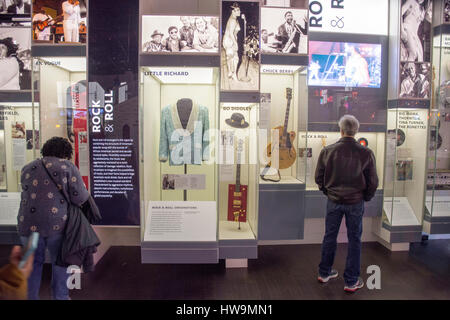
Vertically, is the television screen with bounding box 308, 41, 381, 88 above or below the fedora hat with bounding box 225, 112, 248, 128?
above

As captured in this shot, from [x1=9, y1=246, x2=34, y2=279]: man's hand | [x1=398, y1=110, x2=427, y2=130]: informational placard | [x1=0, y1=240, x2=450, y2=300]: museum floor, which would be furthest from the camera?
[x1=398, y1=110, x2=427, y2=130]: informational placard

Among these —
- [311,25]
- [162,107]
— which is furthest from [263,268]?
[311,25]

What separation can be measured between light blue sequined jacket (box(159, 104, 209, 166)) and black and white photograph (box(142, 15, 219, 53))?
63cm

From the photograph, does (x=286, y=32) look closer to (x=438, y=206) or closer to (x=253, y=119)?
(x=253, y=119)

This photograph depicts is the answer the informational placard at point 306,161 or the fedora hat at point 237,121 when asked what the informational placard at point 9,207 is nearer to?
the fedora hat at point 237,121

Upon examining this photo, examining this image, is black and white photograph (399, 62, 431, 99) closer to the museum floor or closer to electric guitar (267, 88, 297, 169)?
electric guitar (267, 88, 297, 169)

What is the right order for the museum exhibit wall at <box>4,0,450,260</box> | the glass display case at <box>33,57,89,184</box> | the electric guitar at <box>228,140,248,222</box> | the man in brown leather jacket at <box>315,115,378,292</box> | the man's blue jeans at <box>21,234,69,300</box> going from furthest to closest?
the electric guitar at <box>228,140,248,222</box>, the glass display case at <box>33,57,89,184</box>, the museum exhibit wall at <box>4,0,450,260</box>, the man in brown leather jacket at <box>315,115,378,292</box>, the man's blue jeans at <box>21,234,69,300</box>

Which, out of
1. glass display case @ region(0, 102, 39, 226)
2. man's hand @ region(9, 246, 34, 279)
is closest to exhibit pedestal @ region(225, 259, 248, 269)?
man's hand @ region(9, 246, 34, 279)

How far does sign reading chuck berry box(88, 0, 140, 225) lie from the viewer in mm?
3104

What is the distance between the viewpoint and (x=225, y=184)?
350cm

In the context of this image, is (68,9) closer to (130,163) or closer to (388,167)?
(130,163)

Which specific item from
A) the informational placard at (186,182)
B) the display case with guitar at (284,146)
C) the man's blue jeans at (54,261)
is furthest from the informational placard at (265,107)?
the man's blue jeans at (54,261)

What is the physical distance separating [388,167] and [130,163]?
3107 mm

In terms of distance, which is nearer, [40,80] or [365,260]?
[40,80]
